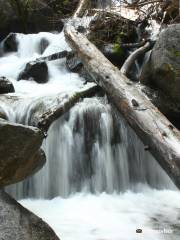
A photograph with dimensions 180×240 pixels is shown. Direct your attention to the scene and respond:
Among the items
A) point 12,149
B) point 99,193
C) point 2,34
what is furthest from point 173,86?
point 2,34

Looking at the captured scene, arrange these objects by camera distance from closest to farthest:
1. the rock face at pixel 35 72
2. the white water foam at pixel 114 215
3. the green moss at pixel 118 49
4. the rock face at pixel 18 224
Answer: the rock face at pixel 18 224 < the white water foam at pixel 114 215 < the green moss at pixel 118 49 < the rock face at pixel 35 72

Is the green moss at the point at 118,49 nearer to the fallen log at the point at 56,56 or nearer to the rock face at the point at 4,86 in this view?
the fallen log at the point at 56,56

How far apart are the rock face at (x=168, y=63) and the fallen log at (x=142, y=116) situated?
132 cm

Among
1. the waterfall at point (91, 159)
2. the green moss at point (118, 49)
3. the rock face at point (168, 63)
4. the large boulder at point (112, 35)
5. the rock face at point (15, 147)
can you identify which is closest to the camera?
the rock face at point (15, 147)

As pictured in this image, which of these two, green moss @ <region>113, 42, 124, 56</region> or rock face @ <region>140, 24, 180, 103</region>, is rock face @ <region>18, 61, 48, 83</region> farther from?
rock face @ <region>140, 24, 180, 103</region>

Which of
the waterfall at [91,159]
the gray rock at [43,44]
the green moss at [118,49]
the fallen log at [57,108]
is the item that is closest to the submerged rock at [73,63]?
the green moss at [118,49]

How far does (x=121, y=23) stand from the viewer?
9.27 m

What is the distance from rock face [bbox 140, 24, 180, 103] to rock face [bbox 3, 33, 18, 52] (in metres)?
4.74

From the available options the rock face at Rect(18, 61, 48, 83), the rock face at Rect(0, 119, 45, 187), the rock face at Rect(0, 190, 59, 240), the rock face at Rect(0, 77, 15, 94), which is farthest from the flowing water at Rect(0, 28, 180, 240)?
the rock face at Rect(18, 61, 48, 83)

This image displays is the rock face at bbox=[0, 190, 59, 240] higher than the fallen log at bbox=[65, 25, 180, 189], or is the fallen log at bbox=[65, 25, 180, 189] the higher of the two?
the fallen log at bbox=[65, 25, 180, 189]

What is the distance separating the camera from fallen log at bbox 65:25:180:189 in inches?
157

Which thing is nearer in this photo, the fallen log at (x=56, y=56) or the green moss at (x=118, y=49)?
the green moss at (x=118, y=49)

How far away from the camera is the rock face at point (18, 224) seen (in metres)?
3.11

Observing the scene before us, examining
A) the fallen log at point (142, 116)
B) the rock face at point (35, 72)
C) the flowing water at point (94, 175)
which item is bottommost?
the flowing water at point (94, 175)
